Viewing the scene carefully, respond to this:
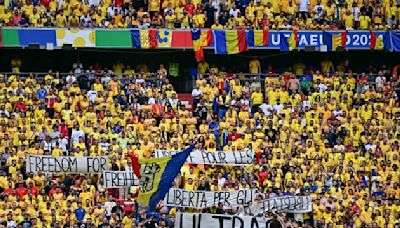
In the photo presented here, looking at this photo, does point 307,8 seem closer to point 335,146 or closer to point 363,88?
point 363,88

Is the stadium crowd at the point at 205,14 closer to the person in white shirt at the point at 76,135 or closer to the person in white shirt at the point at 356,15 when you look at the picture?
the person in white shirt at the point at 356,15

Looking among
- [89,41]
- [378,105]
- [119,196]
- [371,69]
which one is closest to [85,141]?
[119,196]

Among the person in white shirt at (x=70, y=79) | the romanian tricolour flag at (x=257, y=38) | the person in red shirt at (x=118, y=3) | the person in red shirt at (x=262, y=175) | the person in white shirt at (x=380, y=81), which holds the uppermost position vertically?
the person in red shirt at (x=118, y=3)

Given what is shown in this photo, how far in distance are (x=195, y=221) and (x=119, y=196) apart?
505 cm

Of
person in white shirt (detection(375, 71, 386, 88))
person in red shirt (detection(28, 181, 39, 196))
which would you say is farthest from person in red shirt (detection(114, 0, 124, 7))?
person in red shirt (detection(28, 181, 39, 196))

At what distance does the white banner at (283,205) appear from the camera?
105 feet

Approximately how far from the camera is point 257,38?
40.4m

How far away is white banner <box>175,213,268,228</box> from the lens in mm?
27828

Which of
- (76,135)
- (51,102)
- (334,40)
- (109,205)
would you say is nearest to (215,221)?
(109,205)

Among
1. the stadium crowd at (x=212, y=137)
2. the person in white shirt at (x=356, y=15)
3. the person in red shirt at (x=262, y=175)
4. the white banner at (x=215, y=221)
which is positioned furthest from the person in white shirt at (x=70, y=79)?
the white banner at (x=215, y=221)

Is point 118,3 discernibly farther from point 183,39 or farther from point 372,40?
point 372,40

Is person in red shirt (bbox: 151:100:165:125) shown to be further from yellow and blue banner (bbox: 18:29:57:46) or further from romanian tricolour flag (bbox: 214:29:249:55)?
yellow and blue banner (bbox: 18:29:57:46)

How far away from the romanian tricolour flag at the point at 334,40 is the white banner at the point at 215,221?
1333 cm

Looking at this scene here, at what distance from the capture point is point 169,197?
104 feet
